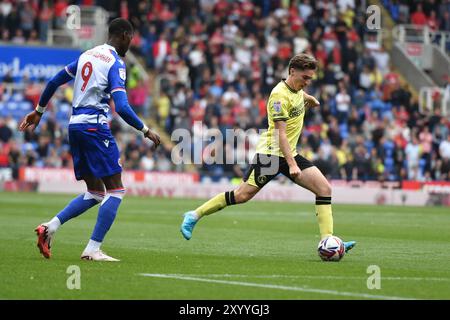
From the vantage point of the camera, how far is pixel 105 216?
1194 cm

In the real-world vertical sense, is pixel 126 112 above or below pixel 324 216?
above

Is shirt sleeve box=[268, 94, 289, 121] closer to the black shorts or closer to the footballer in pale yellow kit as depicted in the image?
the footballer in pale yellow kit

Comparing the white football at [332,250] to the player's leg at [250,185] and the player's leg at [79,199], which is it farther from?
the player's leg at [79,199]

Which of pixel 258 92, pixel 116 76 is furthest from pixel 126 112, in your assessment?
pixel 258 92

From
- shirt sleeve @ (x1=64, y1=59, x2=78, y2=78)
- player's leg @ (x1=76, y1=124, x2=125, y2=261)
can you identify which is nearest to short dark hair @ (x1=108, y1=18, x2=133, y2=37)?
shirt sleeve @ (x1=64, y1=59, x2=78, y2=78)

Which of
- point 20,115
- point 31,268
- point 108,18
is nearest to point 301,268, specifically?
point 31,268

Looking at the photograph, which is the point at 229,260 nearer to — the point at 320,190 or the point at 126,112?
the point at 320,190

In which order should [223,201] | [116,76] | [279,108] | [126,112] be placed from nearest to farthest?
[126,112] → [116,76] → [279,108] → [223,201]

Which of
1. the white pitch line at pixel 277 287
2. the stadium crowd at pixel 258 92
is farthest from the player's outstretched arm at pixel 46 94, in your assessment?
the stadium crowd at pixel 258 92

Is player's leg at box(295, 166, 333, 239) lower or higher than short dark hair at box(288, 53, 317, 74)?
lower

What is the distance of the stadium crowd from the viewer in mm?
33219

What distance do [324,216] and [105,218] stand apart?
8.62 ft

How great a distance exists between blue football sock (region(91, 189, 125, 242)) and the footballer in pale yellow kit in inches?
68.6
